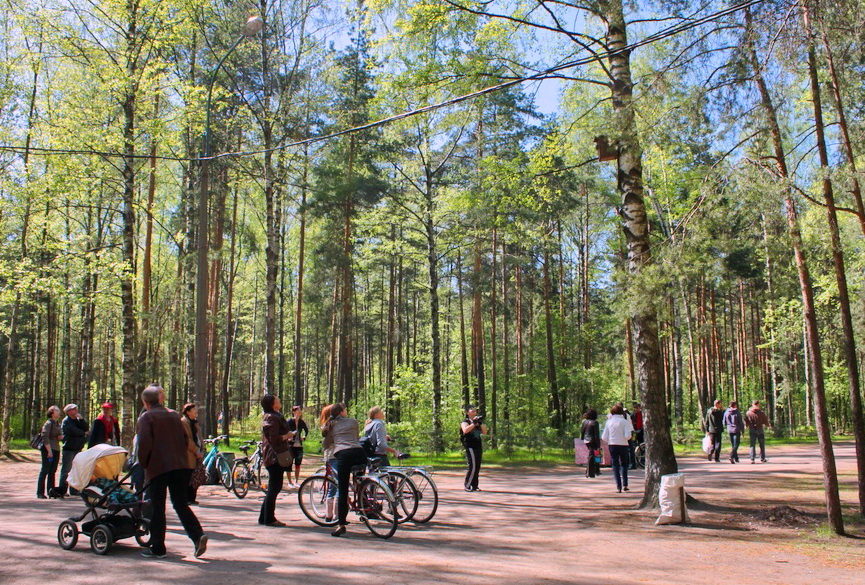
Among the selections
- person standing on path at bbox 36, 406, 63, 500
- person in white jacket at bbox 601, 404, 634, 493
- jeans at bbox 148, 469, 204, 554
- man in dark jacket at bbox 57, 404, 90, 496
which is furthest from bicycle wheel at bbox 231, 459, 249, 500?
person in white jacket at bbox 601, 404, 634, 493

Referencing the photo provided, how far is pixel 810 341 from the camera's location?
30.6 ft

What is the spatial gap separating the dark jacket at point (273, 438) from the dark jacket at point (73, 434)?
4978 millimetres

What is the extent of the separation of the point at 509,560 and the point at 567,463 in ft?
47.4

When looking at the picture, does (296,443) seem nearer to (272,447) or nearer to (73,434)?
(73,434)

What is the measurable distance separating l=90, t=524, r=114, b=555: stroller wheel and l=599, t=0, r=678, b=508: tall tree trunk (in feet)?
25.8

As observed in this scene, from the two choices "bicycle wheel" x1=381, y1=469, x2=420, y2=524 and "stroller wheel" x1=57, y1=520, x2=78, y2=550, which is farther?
"bicycle wheel" x1=381, y1=469, x2=420, y2=524

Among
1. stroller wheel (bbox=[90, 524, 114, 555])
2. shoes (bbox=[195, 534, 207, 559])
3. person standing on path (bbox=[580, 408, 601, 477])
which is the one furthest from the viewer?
person standing on path (bbox=[580, 408, 601, 477])

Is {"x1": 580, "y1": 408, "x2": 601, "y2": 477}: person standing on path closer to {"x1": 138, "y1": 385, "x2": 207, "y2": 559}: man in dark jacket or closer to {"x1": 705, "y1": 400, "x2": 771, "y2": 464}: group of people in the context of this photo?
{"x1": 705, "y1": 400, "x2": 771, "y2": 464}: group of people

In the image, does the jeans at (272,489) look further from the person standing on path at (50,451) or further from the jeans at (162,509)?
the person standing on path at (50,451)

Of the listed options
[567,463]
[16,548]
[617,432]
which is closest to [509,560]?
[16,548]

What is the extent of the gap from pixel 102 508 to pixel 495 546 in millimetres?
4457

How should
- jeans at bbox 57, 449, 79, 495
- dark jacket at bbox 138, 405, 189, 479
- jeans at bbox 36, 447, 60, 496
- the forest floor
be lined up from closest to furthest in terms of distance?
the forest floor < dark jacket at bbox 138, 405, 189, 479 < jeans at bbox 57, 449, 79, 495 < jeans at bbox 36, 447, 60, 496

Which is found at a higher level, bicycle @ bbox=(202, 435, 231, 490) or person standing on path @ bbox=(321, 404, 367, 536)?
person standing on path @ bbox=(321, 404, 367, 536)

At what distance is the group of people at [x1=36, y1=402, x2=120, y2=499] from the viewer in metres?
11.5
